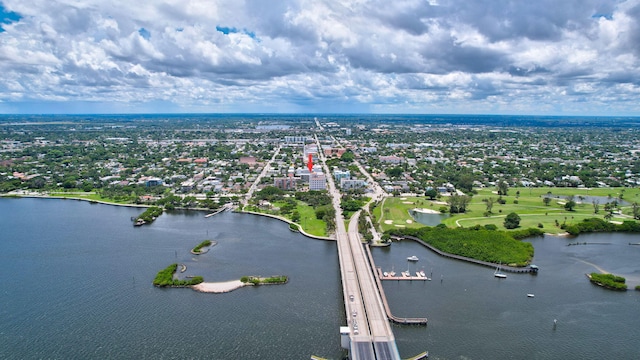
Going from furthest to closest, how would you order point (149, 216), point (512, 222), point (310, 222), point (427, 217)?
point (427, 217) < point (149, 216) < point (310, 222) < point (512, 222)

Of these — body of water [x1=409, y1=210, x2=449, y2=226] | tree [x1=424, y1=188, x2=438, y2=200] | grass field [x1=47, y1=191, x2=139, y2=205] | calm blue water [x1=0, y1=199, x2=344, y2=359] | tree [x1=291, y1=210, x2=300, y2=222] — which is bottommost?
calm blue water [x1=0, y1=199, x2=344, y2=359]

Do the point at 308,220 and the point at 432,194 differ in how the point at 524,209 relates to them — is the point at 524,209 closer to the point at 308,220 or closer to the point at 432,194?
the point at 432,194

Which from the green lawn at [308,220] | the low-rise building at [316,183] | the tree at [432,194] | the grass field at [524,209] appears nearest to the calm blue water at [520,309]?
the green lawn at [308,220]

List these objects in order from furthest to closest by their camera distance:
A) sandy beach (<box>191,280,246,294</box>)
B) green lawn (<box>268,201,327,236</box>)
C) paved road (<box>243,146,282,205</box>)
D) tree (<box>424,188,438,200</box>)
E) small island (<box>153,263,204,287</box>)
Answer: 1. tree (<box>424,188,438,200</box>)
2. paved road (<box>243,146,282,205</box>)
3. green lawn (<box>268,201,327,236</box>)
4. small island (<box>153,263,204,287</box>)
5. sandy beach (<box>191,280,246,294</box>)

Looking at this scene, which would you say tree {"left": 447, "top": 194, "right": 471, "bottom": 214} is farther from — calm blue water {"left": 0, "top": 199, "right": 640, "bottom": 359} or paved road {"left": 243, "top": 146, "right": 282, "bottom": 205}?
paved road {"left": 243, "top": 146, "right": 282, "bottom": 205}

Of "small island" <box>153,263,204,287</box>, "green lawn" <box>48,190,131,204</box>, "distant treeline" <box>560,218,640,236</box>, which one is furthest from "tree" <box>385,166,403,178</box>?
"small island" <box>153,263,204,287</box>

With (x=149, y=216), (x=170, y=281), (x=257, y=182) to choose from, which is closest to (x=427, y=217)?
(x=257, y=182)
